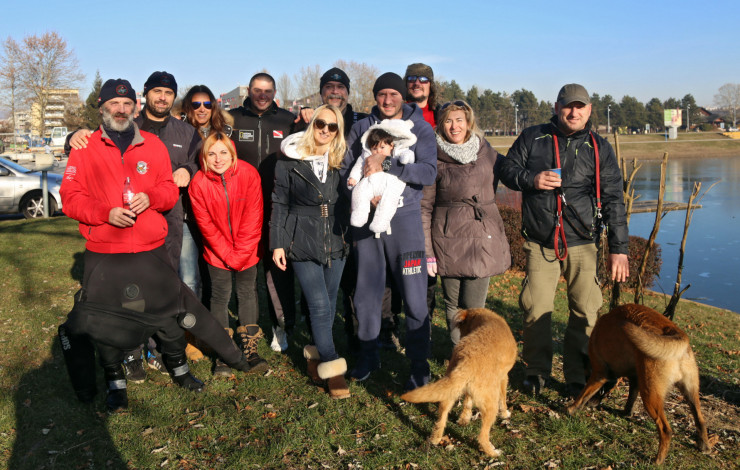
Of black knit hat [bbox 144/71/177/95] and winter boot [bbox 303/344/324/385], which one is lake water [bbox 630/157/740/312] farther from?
black knit hat [bbox 144/71/177/95]

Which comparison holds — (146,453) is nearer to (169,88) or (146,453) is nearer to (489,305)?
(169,88)

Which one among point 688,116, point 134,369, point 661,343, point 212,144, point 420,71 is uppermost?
point 688,116

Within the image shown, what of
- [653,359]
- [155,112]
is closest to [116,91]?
[155,112]

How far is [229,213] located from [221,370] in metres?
1.37

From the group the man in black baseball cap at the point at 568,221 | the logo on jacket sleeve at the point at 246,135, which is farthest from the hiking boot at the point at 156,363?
the man in black baseball cap at the point at 568,221

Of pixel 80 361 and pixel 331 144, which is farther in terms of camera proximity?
pixel 331 144

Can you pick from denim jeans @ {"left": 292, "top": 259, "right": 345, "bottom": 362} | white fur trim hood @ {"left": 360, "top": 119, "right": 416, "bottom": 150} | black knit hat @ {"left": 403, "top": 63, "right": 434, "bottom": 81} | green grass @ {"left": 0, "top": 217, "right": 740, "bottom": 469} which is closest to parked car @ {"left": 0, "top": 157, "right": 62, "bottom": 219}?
green grass @ {"left": 0, "top": 217, "right": 740, "bottom": 469}

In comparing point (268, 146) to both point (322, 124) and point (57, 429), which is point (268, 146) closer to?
point (322, 124)

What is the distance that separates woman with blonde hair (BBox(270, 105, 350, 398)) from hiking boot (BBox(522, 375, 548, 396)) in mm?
1437

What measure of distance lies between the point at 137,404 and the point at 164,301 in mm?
819

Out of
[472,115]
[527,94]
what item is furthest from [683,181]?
[527,94]

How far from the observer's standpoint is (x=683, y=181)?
88.5 feet

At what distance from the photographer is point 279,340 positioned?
5234 mm

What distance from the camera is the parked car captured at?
14273mm
